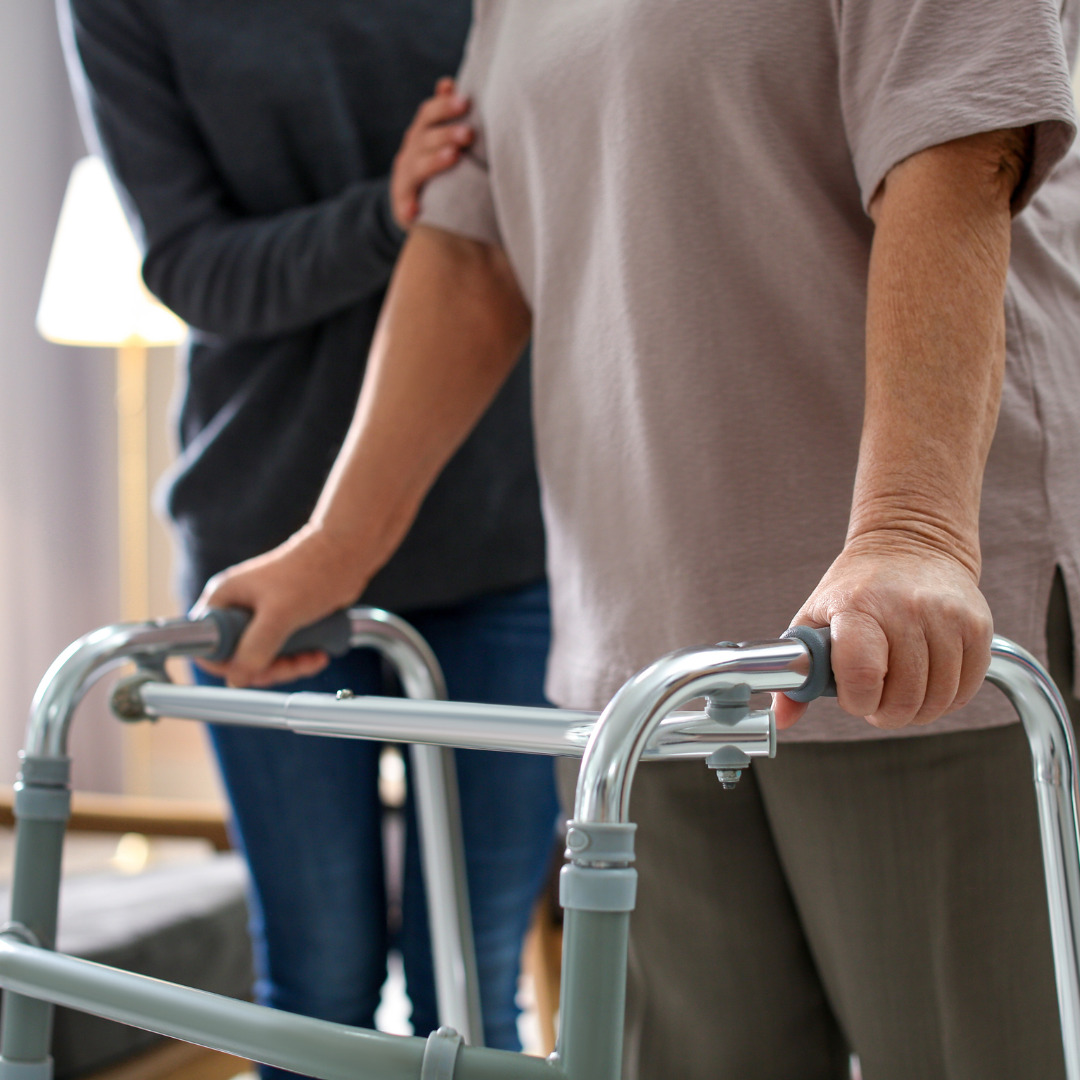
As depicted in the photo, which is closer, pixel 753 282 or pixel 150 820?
pixel 753 282

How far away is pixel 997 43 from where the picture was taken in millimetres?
563

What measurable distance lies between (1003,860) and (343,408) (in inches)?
29.1

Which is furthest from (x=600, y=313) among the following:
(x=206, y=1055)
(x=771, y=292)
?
(x=206, y=1055)

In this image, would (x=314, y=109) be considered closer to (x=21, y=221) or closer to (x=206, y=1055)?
(x=206, y=1055)

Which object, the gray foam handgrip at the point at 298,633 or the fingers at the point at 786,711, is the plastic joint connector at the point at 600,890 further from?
the gray foam handgrip at the point at 298,633

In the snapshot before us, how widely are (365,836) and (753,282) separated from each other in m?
0.72

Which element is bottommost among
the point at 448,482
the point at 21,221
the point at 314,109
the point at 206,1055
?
the point at 206,1055

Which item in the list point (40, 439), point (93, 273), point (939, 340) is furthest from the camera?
point (40, 439)

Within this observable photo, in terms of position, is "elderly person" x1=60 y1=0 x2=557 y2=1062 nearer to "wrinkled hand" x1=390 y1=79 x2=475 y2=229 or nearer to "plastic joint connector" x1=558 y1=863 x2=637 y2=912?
"wrinkled hand" x1=390 y1=79 x2=475 y2=229

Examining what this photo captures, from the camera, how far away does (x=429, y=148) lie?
0.94 m

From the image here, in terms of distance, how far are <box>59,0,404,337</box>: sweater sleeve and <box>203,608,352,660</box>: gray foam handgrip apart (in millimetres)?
351

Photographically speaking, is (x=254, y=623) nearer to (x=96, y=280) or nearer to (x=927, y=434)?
(x=927, y=434)

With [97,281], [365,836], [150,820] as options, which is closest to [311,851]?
[365,836]

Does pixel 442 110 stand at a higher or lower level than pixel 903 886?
higher
